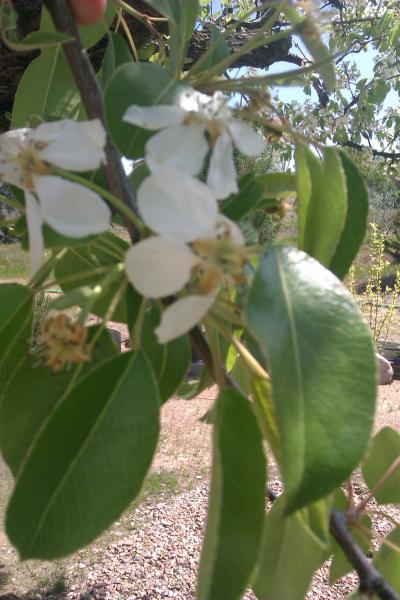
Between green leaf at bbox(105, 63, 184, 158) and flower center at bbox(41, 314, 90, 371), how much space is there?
5.4 inches

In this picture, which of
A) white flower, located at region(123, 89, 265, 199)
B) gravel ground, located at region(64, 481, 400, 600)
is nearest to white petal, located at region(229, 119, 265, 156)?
white flower, located at region(123, 89, 265, 199)

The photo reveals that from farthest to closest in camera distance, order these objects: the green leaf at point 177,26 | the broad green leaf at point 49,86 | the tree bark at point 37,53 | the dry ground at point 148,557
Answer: the dry ground at point 148,557, the tree bark at point 37,53, the broad green leaf at point 49,86, the green leaf at point 177,26

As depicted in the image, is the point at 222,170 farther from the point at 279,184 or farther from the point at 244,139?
the point at 279,184

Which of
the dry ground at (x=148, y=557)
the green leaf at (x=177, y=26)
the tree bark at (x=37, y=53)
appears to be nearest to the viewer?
the green leaf at (x=177, y=26)

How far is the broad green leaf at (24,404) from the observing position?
0.46m

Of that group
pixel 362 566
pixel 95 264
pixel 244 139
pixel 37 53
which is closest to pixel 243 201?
pixel 244 139

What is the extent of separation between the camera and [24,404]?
47cm

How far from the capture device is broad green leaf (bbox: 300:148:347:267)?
445 millimetres

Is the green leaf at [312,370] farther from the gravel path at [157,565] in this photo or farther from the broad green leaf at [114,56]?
the gravel path at [157,565]

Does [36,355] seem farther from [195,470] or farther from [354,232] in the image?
[195,470]

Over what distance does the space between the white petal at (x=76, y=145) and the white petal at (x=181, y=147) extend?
39 mm

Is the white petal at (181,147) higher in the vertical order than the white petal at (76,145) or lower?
higher

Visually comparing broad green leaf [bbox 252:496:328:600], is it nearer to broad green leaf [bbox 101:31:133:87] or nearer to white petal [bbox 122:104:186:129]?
white petal [bbox 122:104:186:129]

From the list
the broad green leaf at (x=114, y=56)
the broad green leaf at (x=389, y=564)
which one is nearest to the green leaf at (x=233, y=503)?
the broad green leaf at (x=389, y=564)
